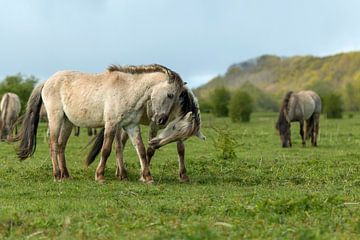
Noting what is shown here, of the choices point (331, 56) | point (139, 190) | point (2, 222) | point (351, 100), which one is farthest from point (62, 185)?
point (331, 56)

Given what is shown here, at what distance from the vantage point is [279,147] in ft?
68.0

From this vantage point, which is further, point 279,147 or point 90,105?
point 279,147

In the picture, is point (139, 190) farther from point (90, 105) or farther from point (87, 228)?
point (87, 228)

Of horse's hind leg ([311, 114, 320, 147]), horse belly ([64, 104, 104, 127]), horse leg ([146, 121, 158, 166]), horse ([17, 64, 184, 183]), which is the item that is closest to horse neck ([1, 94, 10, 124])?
horse's hind leg ([311, 114, 320, 147])

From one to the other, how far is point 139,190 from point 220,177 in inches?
103

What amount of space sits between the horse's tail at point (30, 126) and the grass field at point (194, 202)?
502 millimetres

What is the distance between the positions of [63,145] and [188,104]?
2.84 m

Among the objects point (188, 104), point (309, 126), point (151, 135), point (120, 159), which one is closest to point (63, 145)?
point (120, 159)

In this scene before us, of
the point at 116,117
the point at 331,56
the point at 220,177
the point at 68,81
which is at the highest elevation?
the point at 331,56

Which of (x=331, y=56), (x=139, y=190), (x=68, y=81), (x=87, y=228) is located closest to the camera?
(x=87, y=228)

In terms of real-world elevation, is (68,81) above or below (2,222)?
above

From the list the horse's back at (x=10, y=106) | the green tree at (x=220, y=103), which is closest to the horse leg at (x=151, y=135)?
the horse's back at (x=10, y=106)

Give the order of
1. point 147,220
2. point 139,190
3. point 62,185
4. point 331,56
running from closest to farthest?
point 147,220 < point 139,190 < point 62,185 < point 331,56

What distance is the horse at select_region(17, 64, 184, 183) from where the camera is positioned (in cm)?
1096
